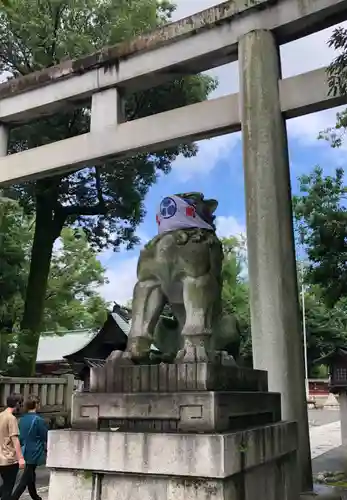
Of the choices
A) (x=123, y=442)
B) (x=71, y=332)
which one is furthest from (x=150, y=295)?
(x=71, y=332)

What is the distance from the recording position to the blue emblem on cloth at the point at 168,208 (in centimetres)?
422

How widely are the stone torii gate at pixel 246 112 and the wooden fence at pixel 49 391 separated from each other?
3815mm

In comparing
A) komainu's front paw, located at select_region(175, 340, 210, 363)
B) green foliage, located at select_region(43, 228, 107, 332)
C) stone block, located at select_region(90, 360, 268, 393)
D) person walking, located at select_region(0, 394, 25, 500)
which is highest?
green foliage, located at select_region(43, 228, 107, 332)

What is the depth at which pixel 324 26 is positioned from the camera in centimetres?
759

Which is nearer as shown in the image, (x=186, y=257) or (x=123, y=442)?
(x=123, y=442)

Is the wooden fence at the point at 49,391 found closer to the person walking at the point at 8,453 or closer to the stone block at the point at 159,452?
the person walking at the point at 8,453

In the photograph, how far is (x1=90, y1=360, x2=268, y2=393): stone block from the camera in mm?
3383

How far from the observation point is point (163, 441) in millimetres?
3182

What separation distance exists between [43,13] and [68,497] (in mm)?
11807

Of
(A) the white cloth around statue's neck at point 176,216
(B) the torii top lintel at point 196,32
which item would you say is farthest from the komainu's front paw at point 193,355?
(B) the torii top lintel at point 196,32

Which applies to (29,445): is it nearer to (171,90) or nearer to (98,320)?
(171,90)

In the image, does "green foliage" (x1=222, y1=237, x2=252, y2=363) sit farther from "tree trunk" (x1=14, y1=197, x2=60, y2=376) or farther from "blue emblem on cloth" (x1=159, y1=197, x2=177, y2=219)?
"blue emblem on cloth" (x1=159, y1=197, x2=177, y2=219)

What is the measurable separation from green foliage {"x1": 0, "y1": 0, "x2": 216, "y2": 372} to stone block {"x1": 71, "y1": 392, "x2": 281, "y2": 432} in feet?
25.9

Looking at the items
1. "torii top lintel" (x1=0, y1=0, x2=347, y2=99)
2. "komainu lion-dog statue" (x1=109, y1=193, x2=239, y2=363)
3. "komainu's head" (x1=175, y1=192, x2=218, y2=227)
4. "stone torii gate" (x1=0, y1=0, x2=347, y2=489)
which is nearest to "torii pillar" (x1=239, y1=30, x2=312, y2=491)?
"stone torii gate" (x1=0, y1=0, x2=347, y2=489)
